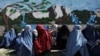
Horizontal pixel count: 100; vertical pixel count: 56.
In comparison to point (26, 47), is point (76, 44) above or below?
above

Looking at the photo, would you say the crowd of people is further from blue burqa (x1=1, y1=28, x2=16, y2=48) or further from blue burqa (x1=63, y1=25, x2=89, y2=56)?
blue burqa (x1=1, y1=28, x2=16, y2=48)

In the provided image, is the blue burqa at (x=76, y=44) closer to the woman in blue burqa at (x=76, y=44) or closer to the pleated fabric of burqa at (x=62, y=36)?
the woman in blue burqa at (x=76, y=44)

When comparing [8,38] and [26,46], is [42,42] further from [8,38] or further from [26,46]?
[8,38]

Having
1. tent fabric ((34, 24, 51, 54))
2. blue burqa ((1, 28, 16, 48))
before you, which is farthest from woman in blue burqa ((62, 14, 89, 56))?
blue burqa ((1, 28, 16, 48))

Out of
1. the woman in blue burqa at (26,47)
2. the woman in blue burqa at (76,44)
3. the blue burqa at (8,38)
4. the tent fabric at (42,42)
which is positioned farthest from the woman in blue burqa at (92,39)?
the blue burqa at (8,38)

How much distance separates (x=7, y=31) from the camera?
560 inches

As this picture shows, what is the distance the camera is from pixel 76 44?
1101cm

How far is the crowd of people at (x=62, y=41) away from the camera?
11.1 meters

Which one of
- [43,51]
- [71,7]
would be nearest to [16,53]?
[43,51]

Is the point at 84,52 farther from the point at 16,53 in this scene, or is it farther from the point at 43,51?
the point at 16,53

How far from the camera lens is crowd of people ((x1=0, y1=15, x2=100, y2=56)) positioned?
1105 centimetres

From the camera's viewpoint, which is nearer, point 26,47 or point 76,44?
point 76,44

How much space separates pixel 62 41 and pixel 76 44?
35.4 inches

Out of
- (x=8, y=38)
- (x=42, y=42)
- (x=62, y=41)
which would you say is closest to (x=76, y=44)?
(x=62, y=41)
